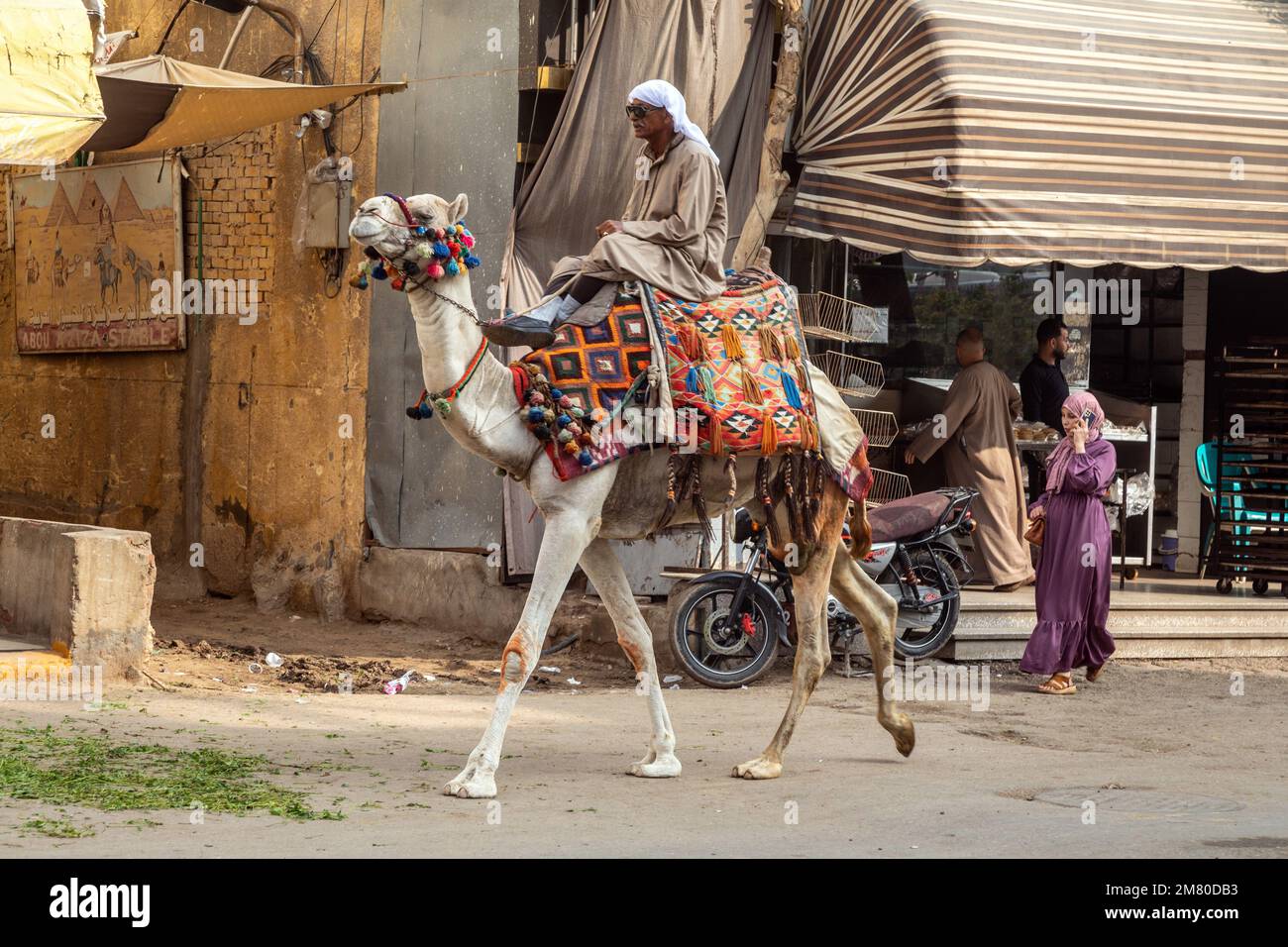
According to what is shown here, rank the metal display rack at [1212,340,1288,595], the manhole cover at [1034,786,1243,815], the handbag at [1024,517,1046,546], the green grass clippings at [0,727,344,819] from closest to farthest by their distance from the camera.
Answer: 1. the green grass clippings at [0,727,344,819]
2. the manhole cover at [1034,786,1243,815]
3. the handbag at [1024,517,1046,546]
4. the metal display rack at [1212,340,1288,595]

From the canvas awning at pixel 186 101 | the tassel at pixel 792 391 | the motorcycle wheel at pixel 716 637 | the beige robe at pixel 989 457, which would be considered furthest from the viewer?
the beige robe at pixel 989 457

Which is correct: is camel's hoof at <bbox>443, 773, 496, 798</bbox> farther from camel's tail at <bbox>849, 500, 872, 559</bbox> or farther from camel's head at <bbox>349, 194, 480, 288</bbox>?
camel's tail at <bbox>849, 500, 872, 559</bbox>

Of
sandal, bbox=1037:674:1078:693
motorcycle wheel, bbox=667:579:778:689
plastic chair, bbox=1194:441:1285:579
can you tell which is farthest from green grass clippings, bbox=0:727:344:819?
plastic chair, bbox=1194:441:1285:579

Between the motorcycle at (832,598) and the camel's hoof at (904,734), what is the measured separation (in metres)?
2.29

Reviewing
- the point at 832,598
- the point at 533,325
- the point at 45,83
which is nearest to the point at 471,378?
the point at 533,325

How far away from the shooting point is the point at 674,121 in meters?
6.91

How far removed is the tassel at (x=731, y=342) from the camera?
6918 mm

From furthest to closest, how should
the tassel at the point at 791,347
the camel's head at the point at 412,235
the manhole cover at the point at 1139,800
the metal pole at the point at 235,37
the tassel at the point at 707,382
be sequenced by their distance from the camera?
the metal pole at the point at 235,37 < the tassel at the point at 791,347 < the tassel at the point at 707,382 < the manhole cover at the point at 1139,800 < the camel's head at the point at 412,235

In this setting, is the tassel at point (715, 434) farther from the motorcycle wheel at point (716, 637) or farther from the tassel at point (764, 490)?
the motorcycle wheel at point (716, 637)

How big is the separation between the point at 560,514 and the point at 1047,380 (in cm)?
737

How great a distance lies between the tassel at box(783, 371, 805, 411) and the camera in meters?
7.02

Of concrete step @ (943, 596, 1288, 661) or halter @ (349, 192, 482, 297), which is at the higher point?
halter @ (349, 192, 482, 297)

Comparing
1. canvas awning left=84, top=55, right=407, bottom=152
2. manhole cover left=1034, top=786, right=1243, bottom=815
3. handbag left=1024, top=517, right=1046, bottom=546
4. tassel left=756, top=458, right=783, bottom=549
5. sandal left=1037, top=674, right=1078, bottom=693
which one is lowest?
sandal left=1037, top=674, right=1078, bottom=693

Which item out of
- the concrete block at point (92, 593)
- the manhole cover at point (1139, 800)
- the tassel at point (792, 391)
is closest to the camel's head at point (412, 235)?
the tassel at point (792, 391)
